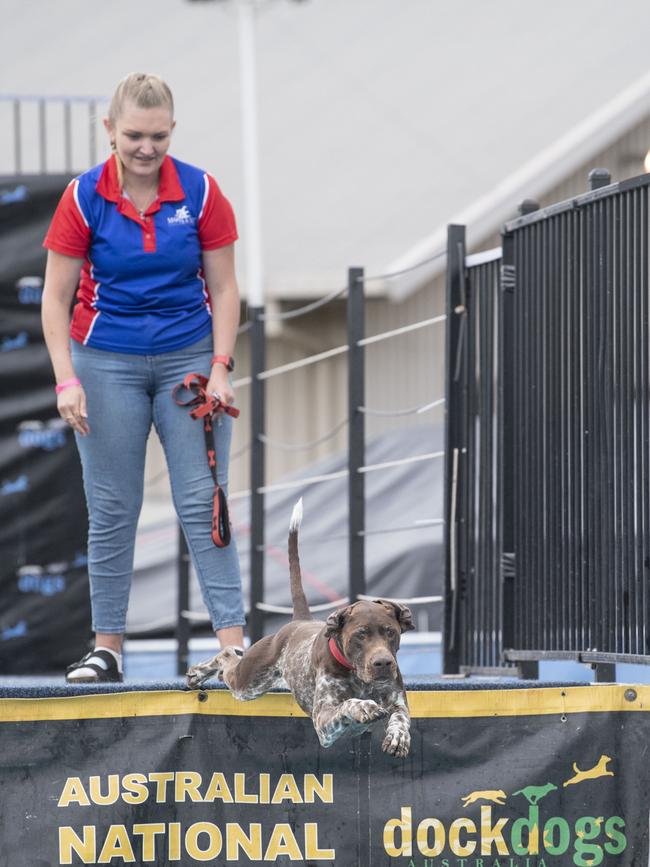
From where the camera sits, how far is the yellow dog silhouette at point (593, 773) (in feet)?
12.7

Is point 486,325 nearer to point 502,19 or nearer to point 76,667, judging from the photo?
point 76,667

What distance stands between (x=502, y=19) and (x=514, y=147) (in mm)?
1954

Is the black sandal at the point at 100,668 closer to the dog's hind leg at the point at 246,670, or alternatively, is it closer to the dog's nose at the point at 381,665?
the dog's hind leg at the point at 246,670

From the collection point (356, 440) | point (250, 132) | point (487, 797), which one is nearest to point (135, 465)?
point (487, 797)

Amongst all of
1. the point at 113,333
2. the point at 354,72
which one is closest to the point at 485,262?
the point at 113,333

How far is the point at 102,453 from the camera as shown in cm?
420

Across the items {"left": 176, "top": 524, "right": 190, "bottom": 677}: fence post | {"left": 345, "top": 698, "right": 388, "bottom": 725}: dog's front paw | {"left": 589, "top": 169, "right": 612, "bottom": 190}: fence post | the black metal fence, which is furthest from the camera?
{"left": 176, "top": 524, "right": 190, "bottom": 677}: fence post

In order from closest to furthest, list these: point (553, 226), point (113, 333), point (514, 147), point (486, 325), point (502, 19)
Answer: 1. point (113, 333)
2. point (553, 226)
3. point (486, 325)
4. point (514, 147)
5. point (502, 19)

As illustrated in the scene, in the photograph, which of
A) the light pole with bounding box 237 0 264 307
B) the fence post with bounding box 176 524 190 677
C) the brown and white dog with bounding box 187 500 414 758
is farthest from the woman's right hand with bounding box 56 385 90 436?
the light pole with bounding box 237 0 264 307

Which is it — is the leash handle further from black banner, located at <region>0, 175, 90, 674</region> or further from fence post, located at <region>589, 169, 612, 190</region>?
black banner, located at <region>0, 175, 90, 674</region>

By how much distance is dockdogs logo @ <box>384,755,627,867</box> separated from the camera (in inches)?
150

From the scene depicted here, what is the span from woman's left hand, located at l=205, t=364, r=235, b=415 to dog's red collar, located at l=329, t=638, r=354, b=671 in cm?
105

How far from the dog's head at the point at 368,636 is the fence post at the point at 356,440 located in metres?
2.83

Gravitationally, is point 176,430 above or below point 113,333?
below
